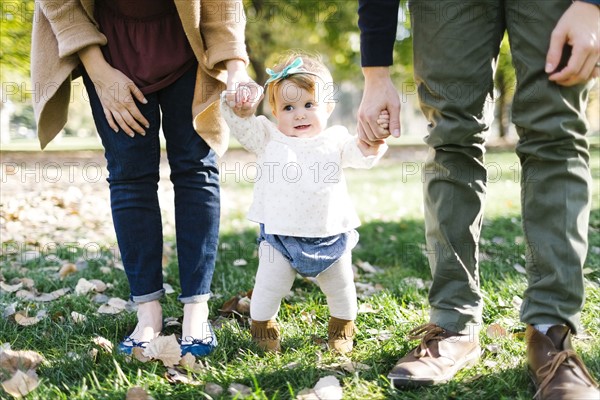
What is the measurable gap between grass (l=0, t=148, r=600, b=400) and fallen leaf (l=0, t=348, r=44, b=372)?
37mm

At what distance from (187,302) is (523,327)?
1302 millimetres

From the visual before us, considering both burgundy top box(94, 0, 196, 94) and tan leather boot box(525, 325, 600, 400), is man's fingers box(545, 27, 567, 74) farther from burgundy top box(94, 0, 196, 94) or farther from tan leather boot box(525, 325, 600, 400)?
burgundy top box(94, 0, 196, 94)

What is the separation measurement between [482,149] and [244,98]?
815 mm

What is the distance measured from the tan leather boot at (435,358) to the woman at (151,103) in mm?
724

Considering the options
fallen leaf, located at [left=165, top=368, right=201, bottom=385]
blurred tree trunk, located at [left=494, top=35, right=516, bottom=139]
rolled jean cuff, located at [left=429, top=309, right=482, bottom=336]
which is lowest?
fallen leaf, located at [left=165, top=368, right=201, bottom=385]

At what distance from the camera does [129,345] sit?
7.30 ft

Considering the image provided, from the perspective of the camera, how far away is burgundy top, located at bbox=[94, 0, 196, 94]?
222 centimetres

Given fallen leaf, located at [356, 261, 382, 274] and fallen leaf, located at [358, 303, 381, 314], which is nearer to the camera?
fallen leaf, located at [358, 303, 381, 314]

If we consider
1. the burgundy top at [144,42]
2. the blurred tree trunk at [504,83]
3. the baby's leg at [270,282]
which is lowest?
the baby's leg at [270,282]

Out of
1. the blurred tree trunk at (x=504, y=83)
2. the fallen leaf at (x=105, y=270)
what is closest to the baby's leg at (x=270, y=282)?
the fallen leaf at (x=105, y=270)

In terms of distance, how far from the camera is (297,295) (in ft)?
9.61

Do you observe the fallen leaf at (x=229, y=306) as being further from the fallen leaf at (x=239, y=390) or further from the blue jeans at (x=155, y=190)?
the fallen leaf at (x=239, y=390)

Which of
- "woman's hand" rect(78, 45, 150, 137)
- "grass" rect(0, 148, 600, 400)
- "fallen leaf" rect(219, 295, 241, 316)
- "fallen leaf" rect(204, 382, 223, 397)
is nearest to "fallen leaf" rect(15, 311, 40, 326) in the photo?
"grass" rect(0, 148, 600, 400)

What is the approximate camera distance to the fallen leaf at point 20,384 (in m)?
1.76
